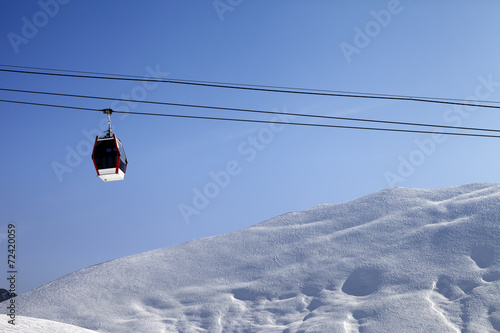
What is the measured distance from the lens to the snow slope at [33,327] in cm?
2119

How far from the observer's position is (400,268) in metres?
54.9

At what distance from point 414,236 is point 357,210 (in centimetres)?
1235

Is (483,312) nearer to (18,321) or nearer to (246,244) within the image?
(246,244)

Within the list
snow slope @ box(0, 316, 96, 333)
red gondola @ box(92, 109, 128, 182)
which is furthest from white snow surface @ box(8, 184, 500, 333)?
red gondola @ box(92, 109, 128, 182)

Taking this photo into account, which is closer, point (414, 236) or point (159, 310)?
point (159, 310)

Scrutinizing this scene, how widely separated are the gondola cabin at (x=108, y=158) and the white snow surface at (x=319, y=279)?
37030mm

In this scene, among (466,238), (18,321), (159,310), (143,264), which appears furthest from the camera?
(143,264)

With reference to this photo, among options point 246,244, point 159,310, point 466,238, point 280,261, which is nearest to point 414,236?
point 466,238

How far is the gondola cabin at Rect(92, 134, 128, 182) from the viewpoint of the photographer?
12.3 m

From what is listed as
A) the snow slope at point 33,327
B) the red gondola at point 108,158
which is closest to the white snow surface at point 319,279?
the snow slope at point 33,327

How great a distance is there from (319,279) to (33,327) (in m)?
37.9

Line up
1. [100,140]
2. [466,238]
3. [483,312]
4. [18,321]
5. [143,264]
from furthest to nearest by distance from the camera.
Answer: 1. [143,264]
2. [466,238]
3. [483,312]
4. [18,321]
5. [100,140]

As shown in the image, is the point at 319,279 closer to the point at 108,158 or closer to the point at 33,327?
the point at 33,327

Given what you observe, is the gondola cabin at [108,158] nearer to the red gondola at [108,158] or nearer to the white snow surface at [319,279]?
the red gondola at [108,158]
